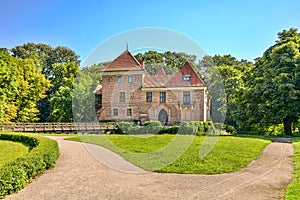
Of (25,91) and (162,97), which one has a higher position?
(25,91)

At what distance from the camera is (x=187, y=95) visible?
28625 millimetres

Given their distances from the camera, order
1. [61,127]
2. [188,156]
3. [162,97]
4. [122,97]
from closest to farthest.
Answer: [188,156], [61,127], [162,97], [122,97]

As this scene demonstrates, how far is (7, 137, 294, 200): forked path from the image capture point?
20.4ft

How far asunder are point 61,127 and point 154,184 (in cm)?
2183

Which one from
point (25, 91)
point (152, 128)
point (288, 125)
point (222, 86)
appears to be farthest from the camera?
point (25, 91)

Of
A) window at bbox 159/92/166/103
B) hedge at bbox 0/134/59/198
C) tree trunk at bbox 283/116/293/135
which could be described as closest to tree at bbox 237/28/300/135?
tree trunk at bbox 283/116/293/135

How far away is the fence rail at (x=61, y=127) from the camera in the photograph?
25.5m

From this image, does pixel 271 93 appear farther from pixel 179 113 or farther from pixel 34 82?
pixel 34 82

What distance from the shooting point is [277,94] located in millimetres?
20703

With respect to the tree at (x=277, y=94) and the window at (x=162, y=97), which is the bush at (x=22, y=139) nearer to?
the window at (x=162, y=97)

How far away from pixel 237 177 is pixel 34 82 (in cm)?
3330

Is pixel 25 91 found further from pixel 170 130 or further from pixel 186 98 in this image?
pixel 170 130

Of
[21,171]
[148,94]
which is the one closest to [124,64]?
[148,94]

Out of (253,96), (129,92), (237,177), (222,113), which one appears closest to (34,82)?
(129,92)
